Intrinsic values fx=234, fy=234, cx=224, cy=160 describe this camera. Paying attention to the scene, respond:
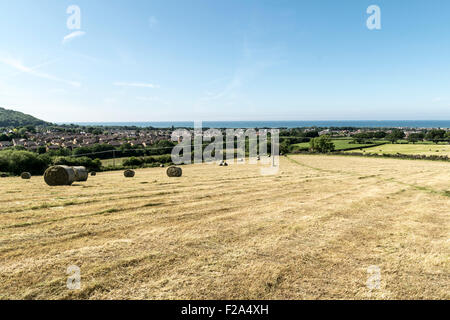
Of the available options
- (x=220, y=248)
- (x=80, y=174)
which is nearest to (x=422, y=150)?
(x=220, y=248)

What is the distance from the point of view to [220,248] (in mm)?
6879

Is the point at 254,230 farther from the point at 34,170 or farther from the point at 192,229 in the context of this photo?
the point at 34,170

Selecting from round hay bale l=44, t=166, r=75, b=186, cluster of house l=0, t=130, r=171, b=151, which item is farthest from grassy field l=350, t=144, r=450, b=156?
cluster of house l=0, t=130, r=171, b=151

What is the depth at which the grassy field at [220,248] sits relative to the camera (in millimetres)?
4988

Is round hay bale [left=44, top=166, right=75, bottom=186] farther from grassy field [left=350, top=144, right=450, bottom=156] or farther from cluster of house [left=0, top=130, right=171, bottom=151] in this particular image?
cluster of house [left=0, top=130, right=171, bottom=151]

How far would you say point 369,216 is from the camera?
408 inches

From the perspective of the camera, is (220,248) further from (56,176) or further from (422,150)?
(422,150)

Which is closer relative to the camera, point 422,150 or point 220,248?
point 220,248

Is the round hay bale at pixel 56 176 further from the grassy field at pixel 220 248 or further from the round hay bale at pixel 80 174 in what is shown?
the grassy field at pixel 220 248

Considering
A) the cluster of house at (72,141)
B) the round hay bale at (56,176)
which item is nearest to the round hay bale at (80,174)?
the round hay bale at (56,176)

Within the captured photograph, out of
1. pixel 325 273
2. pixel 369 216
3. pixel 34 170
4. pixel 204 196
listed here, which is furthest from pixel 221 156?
pixel 325 273

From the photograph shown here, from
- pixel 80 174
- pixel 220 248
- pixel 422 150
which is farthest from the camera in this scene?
pixel 422 150

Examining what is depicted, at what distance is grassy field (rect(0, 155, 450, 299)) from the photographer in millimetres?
4988
